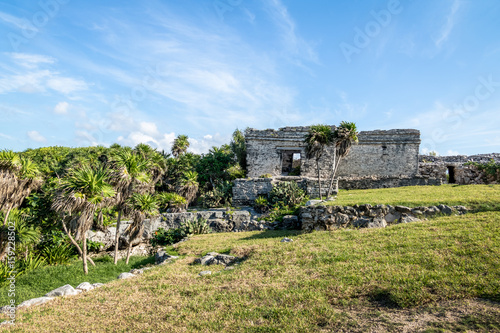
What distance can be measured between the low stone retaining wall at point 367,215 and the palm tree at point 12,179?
1085cm

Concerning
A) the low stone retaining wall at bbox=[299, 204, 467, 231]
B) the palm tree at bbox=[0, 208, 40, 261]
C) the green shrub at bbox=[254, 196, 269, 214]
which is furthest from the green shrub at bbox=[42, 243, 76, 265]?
the low stone retaining wall at bbox=[299, 204, 467, 231]

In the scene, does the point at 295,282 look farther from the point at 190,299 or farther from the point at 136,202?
the point at 136,202

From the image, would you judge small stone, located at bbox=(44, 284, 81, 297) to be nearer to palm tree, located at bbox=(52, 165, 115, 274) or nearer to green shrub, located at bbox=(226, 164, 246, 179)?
palm tree, located at bbox=(52, 165, 115, 274)

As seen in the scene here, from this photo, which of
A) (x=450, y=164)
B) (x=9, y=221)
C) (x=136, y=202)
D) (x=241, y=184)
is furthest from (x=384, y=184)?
(x=9, y=221)

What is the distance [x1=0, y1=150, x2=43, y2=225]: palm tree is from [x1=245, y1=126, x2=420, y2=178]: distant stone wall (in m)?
11.7

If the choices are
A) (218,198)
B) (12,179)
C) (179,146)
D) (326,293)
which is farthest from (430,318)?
(179,146)

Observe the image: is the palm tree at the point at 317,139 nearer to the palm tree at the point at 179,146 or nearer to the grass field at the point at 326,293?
the grass field at the point at 326,293

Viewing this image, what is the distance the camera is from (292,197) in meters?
15.0

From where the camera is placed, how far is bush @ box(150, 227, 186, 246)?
44.1ft

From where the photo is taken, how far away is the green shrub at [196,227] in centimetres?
1353

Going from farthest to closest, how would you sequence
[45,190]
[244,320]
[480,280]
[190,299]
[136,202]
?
[45,190]
[136,202]
[190,299]
[480,280]
[244,320]

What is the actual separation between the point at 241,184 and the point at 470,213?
10.7 metres

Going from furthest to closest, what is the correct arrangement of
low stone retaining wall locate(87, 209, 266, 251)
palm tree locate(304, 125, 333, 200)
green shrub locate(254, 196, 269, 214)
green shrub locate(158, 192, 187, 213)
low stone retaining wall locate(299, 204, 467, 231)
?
green shrub locate(158, 192, 187, 213), palm tree locate(304, 125, 333, 200), green shrub locate(254, 196, 269, 214), low stone retaining wall locate(87, 209, 266, 251), low stone retaining wall locate(299, 204, 467, 231)

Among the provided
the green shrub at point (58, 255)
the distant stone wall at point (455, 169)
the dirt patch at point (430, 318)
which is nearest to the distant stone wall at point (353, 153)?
the distant stone wall at point (455, 169)
